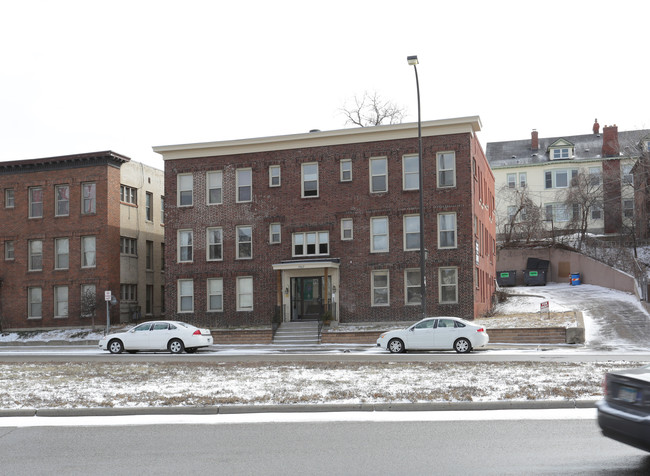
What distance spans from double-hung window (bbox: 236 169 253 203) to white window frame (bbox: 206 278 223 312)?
4482mm

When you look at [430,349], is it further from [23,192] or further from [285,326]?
[23,192]

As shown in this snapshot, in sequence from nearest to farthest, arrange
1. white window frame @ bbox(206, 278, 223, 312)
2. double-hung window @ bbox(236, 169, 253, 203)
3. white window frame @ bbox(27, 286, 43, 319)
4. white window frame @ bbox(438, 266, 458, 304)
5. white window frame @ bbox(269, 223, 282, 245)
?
white window frame @ bbox(438, 266, 458, 304) → white window frame @ bbox(269, 223, 282, 245) → double-hung window @ bbox(236, 169, 253, 203) → white window frame @ bbox(206, 278, 223, 312) → white window frame @ bbox(27, 286, 43, 319)

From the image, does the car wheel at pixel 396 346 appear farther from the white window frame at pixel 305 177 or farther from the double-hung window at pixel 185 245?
the double-hung window at pixel 185 245

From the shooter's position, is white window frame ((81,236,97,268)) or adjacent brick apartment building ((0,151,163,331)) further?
white window frame ((81,236,97,268))

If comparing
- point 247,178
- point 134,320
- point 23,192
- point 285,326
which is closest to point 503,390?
point 285,326

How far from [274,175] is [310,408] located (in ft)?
85.6

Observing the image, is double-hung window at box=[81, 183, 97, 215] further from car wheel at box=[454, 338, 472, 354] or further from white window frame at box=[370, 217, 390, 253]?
car wheel at box=[454, 338, 472, 354]

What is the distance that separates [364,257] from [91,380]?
20.8 m

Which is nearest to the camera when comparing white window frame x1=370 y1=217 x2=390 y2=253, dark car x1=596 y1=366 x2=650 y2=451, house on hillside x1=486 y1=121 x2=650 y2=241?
dark car x1=596 y1=366 x2=650 y2=451

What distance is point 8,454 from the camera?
28.7 feet

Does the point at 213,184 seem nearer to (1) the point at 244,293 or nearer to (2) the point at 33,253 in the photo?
(1) the point at 244,293

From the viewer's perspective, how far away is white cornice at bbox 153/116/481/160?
33750 mm

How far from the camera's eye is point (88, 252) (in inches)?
1585

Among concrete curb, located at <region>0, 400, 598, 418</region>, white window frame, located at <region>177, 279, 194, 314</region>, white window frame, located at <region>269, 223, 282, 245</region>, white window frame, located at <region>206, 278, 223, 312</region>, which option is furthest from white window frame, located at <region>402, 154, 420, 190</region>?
concrete curb, located at <region>0, 400, 598, 418</region>
